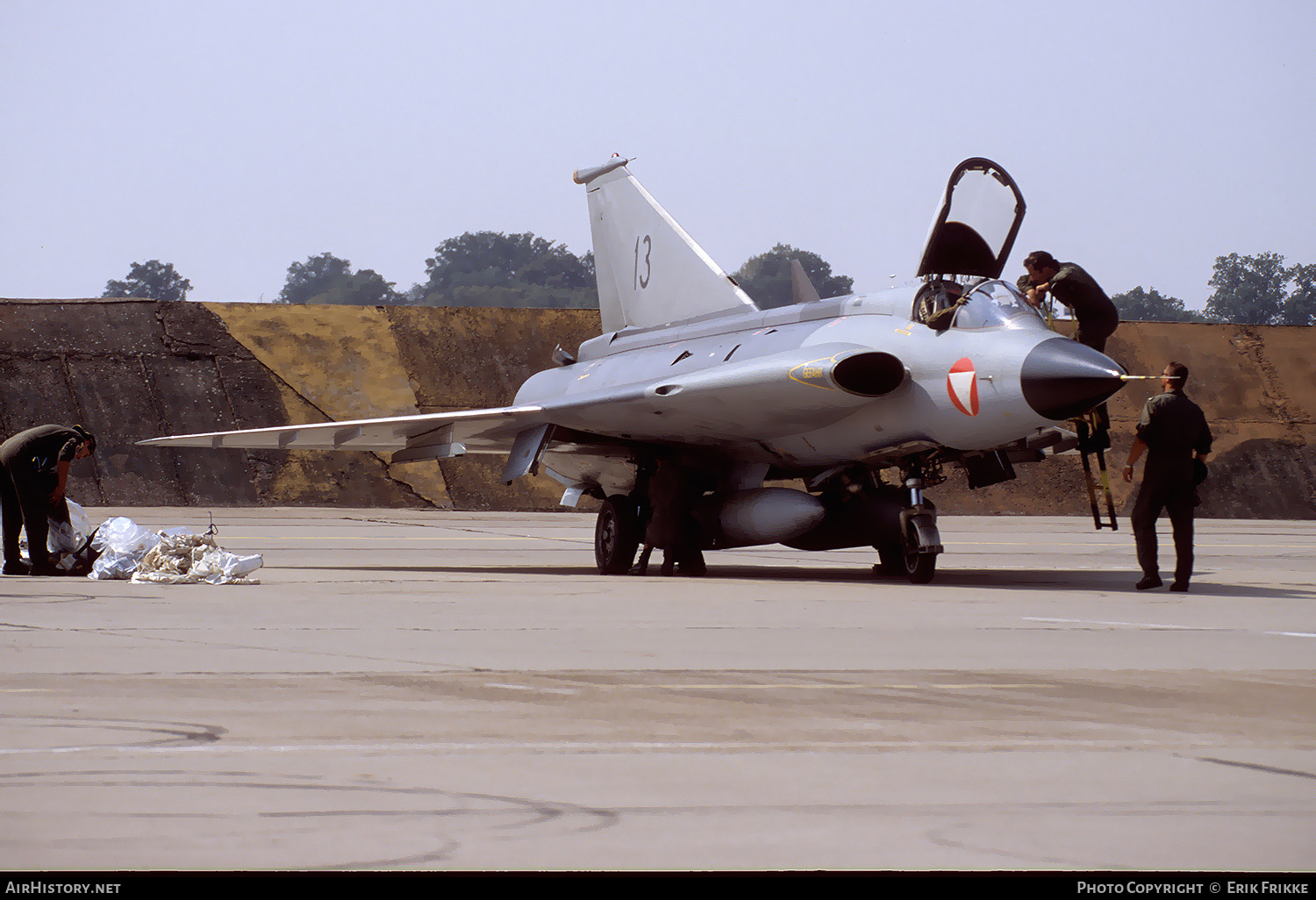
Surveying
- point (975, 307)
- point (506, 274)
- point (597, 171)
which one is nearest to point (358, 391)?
point (597, 171)

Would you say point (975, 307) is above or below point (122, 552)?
above

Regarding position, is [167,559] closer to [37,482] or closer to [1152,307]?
[37,482]

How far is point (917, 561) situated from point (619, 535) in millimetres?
3261

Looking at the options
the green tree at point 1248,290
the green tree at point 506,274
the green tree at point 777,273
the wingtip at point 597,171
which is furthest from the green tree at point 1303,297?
the wingtip at point 597,171

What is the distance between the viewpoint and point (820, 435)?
1344 cm

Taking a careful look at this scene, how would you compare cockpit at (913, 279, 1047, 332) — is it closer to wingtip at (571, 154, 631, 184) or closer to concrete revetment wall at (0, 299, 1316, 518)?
wingtip at (571, 154, 631, 184)

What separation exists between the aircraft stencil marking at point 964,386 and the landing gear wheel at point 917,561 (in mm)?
1304

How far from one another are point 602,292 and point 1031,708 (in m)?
13.3

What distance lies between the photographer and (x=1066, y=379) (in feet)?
36.1

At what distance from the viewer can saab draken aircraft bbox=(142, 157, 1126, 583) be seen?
11.9 metres

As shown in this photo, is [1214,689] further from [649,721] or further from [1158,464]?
[1158,464]

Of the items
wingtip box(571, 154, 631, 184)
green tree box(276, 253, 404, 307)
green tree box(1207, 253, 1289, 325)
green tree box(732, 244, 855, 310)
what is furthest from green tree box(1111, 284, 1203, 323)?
wingtip box(571, 154, 631, 184)

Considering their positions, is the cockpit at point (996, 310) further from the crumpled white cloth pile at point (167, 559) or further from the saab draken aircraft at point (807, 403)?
the crumpled white cloth pile at point (167, 559)
